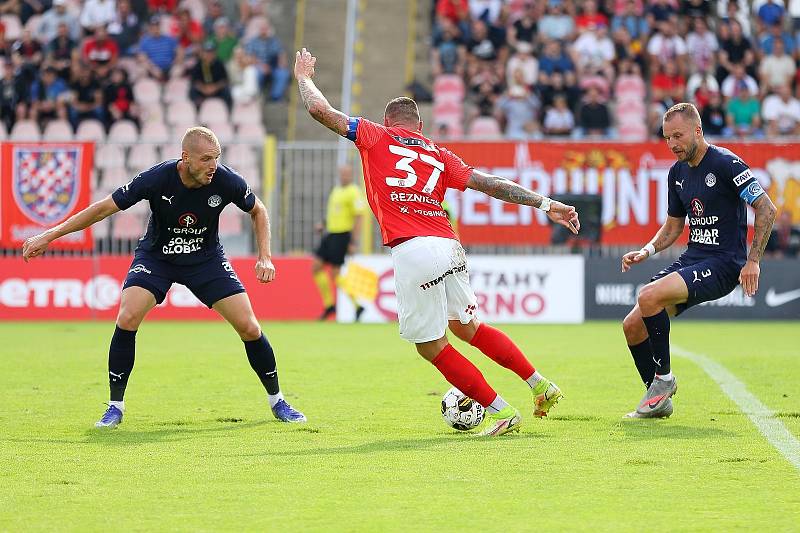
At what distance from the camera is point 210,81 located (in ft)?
83.7

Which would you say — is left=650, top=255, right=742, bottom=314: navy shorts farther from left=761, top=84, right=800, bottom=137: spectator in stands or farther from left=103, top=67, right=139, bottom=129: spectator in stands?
left=103, top=67, right=139, bottom=129: spectator in stands

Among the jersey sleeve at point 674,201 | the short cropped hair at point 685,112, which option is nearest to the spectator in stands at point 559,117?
the jersey sleeve at point 674,201

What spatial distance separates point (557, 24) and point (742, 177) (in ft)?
58.3

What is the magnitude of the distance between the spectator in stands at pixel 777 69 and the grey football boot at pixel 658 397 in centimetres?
1719

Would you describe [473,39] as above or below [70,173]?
above

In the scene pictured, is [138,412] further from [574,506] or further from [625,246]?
[625,246]

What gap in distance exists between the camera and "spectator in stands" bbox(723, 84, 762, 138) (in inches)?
962

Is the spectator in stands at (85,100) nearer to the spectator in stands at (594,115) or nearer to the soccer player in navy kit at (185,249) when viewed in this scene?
the spectator in stands at (594,115)

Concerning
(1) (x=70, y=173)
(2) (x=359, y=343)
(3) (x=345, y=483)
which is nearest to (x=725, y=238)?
(3) (x=345, y=483)

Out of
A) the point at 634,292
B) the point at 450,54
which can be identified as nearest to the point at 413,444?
the point at 634,292

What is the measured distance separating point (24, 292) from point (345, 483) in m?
16.0

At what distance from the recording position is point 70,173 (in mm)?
21891

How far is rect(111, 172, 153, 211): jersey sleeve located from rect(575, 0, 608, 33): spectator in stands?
60.6 feet

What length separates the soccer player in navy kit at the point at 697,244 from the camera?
952 centimetres
